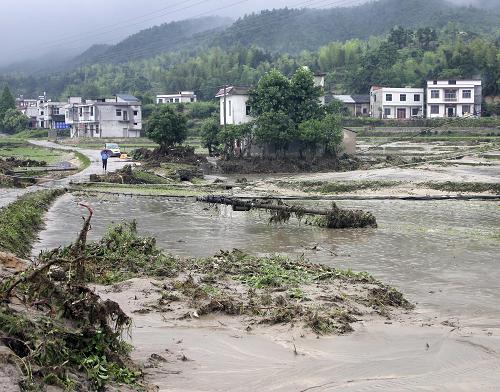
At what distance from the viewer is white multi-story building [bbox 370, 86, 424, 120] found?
9588cm

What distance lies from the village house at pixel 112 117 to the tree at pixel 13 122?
18240mm

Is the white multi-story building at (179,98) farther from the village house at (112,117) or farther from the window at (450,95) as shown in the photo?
the window at (450,95)

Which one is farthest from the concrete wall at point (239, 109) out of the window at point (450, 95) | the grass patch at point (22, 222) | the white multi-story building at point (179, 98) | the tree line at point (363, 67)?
the white multi-story building at point (179, 98)

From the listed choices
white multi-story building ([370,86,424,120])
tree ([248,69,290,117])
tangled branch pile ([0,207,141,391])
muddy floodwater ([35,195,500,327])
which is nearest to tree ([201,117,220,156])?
tree ([248,69,290,117])

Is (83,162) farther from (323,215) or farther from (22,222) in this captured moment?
(323,215)

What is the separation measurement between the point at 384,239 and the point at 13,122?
4173 inches

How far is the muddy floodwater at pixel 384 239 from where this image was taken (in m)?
13.4

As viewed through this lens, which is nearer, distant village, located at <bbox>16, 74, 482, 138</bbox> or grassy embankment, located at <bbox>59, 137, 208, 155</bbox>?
grassy embankment, located at <bbox>59, 137, 208, 155</bbox>

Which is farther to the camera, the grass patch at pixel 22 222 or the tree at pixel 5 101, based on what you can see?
the tree at pixel 5 101

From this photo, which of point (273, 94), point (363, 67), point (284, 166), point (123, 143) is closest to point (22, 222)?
point (284, 166)

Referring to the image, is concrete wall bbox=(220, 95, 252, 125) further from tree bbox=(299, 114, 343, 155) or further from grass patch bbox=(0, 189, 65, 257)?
grass patch bbox=(0, 189, 65, 257)

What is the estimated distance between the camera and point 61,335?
7.57 m

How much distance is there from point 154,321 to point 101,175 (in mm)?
30277

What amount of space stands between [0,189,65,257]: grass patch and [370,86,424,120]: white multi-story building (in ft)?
241
